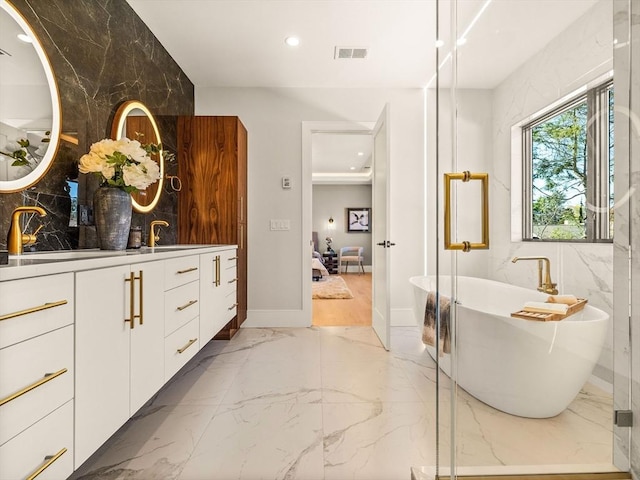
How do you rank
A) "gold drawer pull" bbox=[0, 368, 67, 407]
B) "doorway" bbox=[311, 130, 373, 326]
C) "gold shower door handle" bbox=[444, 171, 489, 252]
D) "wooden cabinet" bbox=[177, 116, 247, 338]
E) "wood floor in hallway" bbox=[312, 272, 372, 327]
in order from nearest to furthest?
"gold drawer pull" bbox=[0, 368, 67, 407]
"gold shower door handle" bbox=[444, 171, 489, 252]
"wooden cabinet" bbox=[177, 116, 247, 338]
"wood floor in hallway" bbox=[312, 272, 372, 327]
"doorway" bbox=[311, 130, 373, 326]

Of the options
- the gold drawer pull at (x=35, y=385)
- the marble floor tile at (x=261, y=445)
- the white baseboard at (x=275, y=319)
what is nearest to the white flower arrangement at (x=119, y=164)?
the gold drawer pull at (x=35, y=385)

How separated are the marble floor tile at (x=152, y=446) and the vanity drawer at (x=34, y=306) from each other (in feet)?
2.56

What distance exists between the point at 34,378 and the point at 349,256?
832 cm

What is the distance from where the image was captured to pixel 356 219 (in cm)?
959

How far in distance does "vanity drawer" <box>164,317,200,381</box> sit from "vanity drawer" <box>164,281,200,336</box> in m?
0.04

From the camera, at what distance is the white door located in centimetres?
278

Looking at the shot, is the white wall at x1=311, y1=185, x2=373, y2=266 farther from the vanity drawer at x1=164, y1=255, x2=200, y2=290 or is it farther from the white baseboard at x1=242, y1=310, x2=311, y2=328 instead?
the vanity drawer at x1=164, y1=255, x2=200, y2=290

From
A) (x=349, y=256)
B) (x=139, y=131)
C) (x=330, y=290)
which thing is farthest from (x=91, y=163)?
(x=349, y=256)

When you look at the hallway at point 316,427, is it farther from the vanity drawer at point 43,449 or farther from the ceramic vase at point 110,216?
the ceramic vase at point 110,216

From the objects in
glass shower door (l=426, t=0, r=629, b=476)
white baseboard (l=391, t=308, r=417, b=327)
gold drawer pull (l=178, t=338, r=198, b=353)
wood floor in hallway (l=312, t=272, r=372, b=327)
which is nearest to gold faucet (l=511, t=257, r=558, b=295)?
glass shower door (l=426, t=0, r=629, b=476)

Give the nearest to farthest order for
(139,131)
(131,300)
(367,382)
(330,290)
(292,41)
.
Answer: (131,300) < (367,382) < (139,131) < (292,41) < (330,290)

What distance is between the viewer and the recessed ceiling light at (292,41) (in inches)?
105

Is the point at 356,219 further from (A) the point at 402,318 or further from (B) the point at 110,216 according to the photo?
(B) the point at 110,216

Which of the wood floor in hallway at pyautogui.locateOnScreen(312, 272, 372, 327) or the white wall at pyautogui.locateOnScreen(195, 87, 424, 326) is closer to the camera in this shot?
the white wall at pyautogui.locateOnScreen(195, 87, 424, 326)
